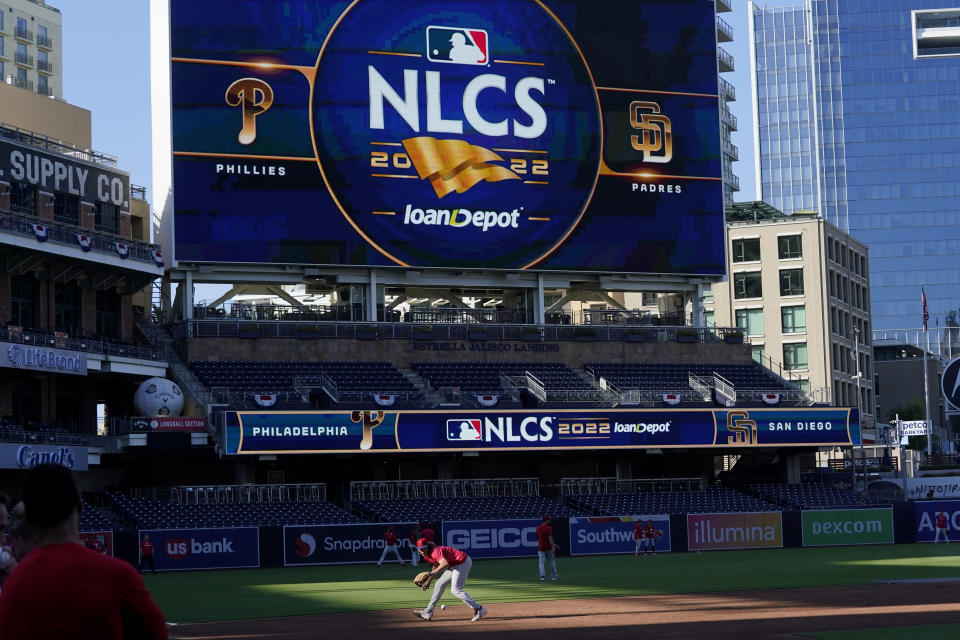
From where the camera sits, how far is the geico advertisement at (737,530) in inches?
2101

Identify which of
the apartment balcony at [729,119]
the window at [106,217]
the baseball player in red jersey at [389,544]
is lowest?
the baseball player in red jersey at [389,544]

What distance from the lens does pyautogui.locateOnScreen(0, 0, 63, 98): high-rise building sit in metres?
110

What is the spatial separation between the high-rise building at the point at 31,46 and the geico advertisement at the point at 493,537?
71.1m

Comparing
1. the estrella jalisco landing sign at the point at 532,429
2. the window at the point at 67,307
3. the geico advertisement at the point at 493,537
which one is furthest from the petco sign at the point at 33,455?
the geico advertisement at the point at 493,537

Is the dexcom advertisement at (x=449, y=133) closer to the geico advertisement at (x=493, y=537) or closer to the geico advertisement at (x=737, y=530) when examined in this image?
the geico advertisement at (x=493, y=537)

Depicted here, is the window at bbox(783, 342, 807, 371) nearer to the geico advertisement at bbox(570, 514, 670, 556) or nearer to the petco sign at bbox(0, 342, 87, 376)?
the geico advertisement at bbox(570, 514, 670, 556)

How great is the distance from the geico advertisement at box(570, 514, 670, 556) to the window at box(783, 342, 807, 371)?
167 feet

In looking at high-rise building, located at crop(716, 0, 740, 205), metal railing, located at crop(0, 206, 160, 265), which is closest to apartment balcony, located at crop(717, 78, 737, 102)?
high-rise building, located at crop(716, 0, 740, 205)

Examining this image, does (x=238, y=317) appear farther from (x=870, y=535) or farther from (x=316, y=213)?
(x=870, y=535)

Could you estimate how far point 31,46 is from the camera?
112875 millimetres

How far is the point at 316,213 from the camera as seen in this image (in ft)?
201

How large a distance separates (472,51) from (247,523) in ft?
82.5

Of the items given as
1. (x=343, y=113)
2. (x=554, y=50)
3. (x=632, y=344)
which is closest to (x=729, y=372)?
(x=632, y=344)

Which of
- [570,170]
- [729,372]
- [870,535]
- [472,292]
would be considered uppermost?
[570,170]
